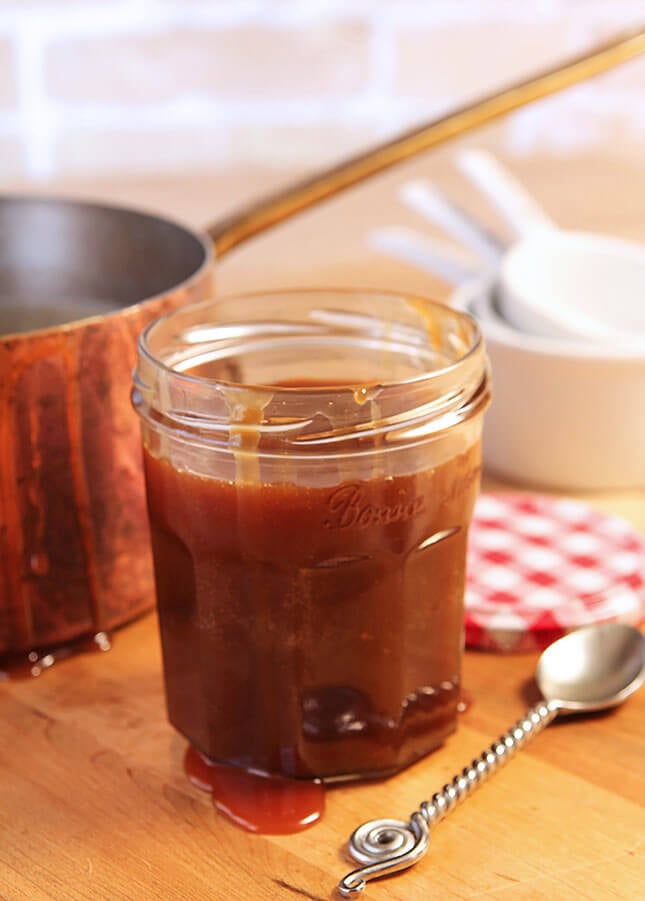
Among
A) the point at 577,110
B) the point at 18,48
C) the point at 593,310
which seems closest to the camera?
the point at 593,310

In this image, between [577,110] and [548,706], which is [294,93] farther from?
[548,706]

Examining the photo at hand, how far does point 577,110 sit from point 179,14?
527 millimetres

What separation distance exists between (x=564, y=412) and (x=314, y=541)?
0.32 meters

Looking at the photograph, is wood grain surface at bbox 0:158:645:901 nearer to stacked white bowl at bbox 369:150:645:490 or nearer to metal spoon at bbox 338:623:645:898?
metal spoon at bbox 338:623:645:898

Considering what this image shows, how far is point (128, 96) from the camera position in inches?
55.7

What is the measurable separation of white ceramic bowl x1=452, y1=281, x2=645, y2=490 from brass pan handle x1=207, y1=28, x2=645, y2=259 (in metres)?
0.11

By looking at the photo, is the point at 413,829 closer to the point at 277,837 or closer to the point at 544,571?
the point at 277,837

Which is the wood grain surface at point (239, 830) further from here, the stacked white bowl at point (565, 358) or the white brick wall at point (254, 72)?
the white brick wall at point (254, 72)

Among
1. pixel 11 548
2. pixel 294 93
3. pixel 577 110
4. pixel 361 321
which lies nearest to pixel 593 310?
pixel 361 321

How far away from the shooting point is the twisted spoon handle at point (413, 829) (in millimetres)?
437

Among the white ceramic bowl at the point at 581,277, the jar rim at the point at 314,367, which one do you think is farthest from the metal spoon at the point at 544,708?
the white ceramic bowl at the point at 581,277

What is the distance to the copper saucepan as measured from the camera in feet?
1.76

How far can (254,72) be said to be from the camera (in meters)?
1.46

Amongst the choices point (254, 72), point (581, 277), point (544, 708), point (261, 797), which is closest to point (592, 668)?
point (544, 708)
